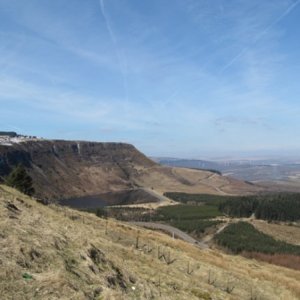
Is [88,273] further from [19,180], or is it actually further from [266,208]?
[266,208]

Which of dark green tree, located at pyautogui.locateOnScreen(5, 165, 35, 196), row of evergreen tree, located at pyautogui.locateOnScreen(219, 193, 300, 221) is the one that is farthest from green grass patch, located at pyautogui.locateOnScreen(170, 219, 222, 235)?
dark green tree, located at pyautogui.locateOnScreen(5, 165, 35, 196)

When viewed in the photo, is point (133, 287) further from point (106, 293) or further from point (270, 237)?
point (270, 237)

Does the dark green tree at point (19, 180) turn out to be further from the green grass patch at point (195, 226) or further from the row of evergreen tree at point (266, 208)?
the row of evergreen tree at point (266, 208)

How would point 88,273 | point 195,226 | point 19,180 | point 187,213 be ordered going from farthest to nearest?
point 187,213 → point 195,226 → point 19,180 → point 88,273

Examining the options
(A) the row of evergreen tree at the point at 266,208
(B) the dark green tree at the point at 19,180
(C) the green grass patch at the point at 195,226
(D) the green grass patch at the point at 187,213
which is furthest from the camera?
(D) the green grass patch at the point at 187,213

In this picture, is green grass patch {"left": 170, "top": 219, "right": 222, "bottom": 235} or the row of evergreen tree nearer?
green grass patch {"left": 170, "top": 219, "right": 222, "bottom": 235}

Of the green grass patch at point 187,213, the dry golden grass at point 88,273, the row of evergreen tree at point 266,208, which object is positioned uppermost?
the dry golden grass at point 88,273

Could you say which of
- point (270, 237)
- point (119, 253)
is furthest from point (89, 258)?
point (270, 237)

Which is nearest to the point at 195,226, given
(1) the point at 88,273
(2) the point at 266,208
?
(2) the point at 266,208

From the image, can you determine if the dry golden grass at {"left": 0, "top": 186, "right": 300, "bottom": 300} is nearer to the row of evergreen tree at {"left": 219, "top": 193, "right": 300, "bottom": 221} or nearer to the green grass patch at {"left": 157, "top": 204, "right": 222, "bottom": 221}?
the green grass patch at {"left": 157, "top": 204, "right": 222, "bottom": 221}

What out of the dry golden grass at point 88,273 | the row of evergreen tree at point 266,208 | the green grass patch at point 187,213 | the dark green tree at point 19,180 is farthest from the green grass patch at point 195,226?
the dry golden grass at point 88,273

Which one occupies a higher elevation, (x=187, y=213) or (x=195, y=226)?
(x=195, y=226)

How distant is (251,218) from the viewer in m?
168

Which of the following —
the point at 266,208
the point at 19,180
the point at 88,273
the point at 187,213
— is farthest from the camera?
the point at 187,213
